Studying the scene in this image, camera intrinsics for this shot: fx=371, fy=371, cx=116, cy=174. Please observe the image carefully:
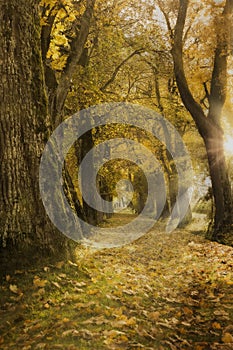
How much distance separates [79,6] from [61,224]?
364 inches

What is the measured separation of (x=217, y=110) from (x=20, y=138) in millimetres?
9810

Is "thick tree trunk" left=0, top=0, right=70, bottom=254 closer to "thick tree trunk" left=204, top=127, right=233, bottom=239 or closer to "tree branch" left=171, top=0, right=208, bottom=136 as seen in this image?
"tree branch" left=171, top=0, right=208, bottom=136

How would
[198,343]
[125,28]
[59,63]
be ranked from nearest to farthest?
[198,343], [59,63], [125,28]

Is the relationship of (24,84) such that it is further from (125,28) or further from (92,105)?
(125,28)

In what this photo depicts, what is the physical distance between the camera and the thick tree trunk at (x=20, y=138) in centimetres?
599

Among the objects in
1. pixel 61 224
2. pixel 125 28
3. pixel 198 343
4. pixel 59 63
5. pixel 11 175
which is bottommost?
pixel 198 343

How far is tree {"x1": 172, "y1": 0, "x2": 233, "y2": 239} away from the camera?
13844mm

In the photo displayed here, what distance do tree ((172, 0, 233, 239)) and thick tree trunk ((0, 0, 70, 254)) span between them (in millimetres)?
8683

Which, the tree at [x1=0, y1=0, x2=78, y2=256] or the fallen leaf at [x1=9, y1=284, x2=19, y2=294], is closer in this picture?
the fallen leaf at [x1=9, y1=284, x2=19, y2=294]

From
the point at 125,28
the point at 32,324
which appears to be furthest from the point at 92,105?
the point at 32,324

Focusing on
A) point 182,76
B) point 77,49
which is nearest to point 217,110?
point 182,76

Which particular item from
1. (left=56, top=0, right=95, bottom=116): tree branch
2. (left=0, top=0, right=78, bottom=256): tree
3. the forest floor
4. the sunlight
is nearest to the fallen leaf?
the forest floor

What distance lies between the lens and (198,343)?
4.74 meters

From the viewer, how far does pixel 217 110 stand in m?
14.1
